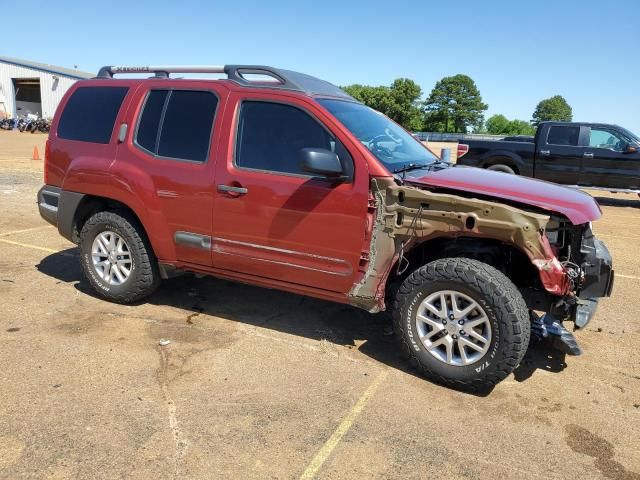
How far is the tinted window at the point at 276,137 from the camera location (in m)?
3.93

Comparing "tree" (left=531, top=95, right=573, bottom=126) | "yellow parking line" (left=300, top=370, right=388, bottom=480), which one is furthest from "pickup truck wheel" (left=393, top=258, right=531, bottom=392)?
"tree" (left=531, top=95, right=573, bottom=126)

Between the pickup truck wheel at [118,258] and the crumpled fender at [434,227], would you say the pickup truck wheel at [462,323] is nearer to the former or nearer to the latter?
the crumpled fender at [434,227]

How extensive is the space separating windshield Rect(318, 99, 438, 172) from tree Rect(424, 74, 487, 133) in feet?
377

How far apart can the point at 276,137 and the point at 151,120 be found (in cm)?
125

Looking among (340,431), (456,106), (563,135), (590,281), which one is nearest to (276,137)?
(340,431)

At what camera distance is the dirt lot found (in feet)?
9.14

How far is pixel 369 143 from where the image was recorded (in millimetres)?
3947

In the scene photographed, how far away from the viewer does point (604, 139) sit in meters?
12.1

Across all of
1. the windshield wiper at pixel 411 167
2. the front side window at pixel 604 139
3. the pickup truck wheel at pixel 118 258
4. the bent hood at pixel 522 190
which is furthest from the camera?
the front side window at pixel 604 139

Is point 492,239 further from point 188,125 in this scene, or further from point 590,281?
point 188,125

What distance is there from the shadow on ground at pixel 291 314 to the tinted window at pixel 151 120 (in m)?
1.48

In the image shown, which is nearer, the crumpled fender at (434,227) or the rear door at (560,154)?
the crumpled fender at (434,227)

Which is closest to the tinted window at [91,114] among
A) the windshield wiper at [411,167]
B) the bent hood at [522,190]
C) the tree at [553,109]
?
the windshield wiper at [411,167]

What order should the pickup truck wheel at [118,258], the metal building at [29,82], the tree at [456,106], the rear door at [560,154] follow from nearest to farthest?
the pickup truck wheel at [118,258]
the rear door at [560,154]
the metal building at [29,82]
the tree at [456,106]
